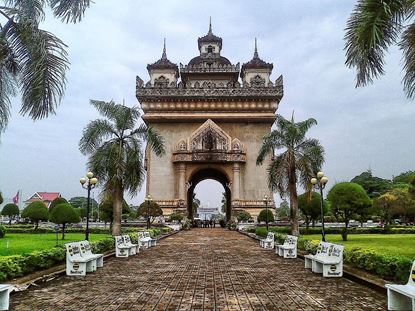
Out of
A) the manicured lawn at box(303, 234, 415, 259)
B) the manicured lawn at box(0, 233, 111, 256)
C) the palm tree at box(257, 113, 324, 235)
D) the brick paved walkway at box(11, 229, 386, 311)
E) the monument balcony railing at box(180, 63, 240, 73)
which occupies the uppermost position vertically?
the monument balcony railing at box(180, 63, 240, 73)

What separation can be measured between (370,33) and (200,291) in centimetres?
642

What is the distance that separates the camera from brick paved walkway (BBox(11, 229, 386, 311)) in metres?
7.17

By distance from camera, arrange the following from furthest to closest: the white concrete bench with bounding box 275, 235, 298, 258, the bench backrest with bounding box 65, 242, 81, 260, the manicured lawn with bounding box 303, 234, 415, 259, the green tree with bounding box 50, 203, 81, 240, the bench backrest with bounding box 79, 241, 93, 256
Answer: the green tree with bounding box 50, 203, 81, 240 < the manicured lawn with bounding box 303, 234, 415, 259 < the white concrete bench with bounding box 275, 235, 298, 258 < the bench backrest with bounding box 79, 241, 93, 256 < the bench backrest with bounding box 65, 242, 81, 260

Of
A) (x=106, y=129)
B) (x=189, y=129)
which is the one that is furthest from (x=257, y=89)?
(x=106, y=129)

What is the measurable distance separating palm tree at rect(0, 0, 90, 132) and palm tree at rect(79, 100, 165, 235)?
32.1 feet

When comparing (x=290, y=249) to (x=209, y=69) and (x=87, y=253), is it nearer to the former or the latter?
(x=87, y=253)

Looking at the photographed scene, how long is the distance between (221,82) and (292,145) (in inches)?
1214

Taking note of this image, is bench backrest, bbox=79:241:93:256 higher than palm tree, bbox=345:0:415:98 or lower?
lower

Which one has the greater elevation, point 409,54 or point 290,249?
point 409,54

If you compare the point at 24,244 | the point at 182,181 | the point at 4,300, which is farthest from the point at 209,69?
the point at 4,300

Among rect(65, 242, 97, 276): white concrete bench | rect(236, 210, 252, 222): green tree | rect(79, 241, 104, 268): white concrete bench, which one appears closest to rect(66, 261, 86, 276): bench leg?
rect(65, 242, 97, 276): white concrete bench

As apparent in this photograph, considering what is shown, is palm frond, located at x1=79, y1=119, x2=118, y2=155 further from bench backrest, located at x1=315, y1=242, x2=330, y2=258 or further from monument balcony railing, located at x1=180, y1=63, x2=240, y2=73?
monument balcony railing, located at x1=180, y1=63, x2=240, y2=73

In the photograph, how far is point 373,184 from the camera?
278ft

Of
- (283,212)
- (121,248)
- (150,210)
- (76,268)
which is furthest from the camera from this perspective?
(283,212)
